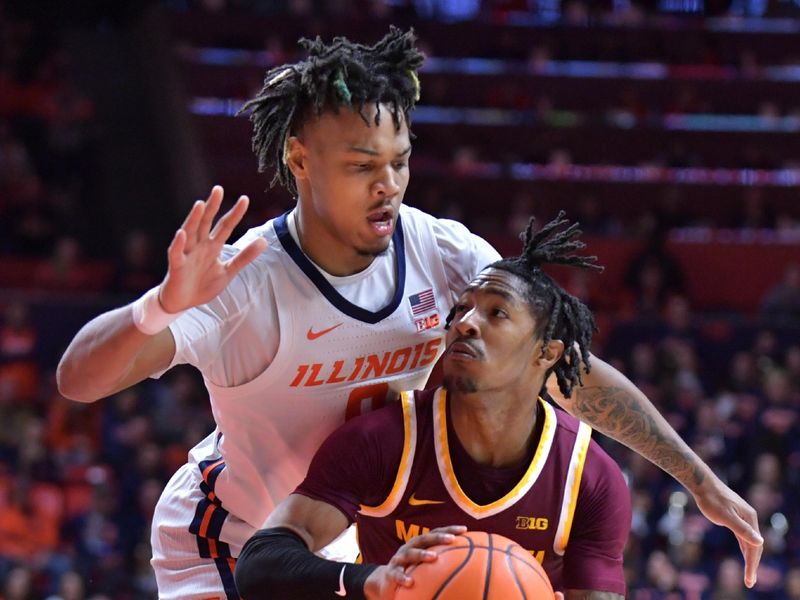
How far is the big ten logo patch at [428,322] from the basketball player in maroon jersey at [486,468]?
0.54 feet

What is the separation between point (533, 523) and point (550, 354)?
1.60 ft

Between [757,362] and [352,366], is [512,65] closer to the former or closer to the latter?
[757,362]

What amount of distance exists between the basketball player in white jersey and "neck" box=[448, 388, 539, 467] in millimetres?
335

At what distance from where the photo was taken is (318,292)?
3.70m

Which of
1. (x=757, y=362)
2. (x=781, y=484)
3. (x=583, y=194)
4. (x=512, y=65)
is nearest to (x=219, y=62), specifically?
(x=512, y=65)

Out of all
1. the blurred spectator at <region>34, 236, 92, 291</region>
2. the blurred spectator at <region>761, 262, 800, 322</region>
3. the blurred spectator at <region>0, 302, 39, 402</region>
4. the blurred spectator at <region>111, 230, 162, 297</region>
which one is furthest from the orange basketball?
the blurred spectator at <region>34, 236, 92, 291</region>

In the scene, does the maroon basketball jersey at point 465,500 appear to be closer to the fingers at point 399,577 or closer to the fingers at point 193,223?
the fingers at point 399,577

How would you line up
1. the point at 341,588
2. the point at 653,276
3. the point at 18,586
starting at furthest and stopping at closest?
1. the point at 653,276
2. the point at 18,586
3. the point at 341,588

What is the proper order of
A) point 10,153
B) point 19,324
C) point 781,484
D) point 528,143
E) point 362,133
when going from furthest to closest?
point 528,143, point 10,153, point 19,324, point 781,484, point 362,133

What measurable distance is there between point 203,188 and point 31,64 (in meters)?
2.65

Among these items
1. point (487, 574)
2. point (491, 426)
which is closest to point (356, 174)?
point (491, 426)

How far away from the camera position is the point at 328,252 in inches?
147

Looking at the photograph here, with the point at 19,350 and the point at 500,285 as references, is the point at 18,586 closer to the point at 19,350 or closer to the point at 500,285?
the point at 19,350

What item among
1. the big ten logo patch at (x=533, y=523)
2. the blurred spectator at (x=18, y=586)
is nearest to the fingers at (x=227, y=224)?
the big ten logo patch at (x=533, y=523)
